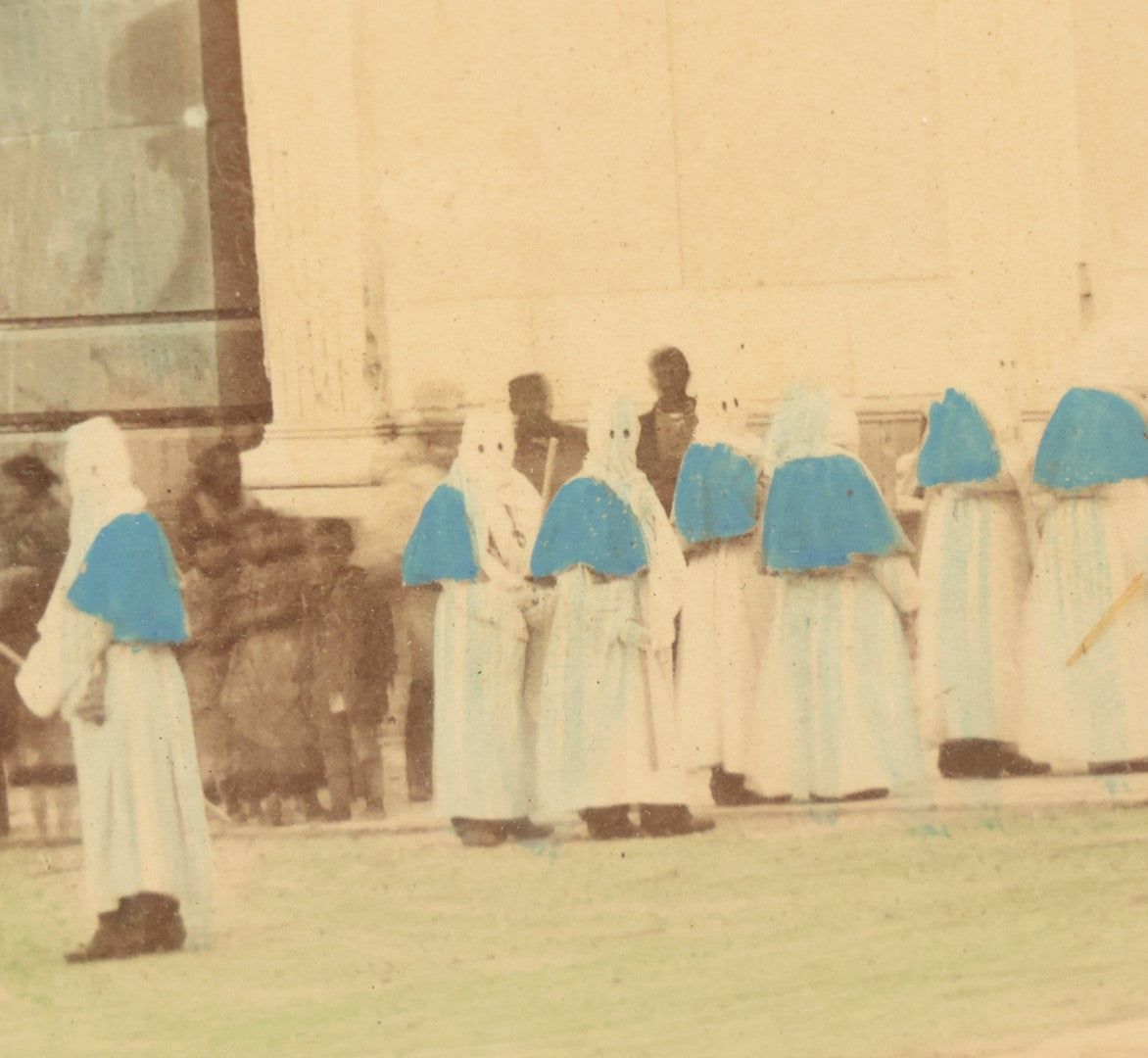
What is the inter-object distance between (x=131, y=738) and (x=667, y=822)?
146cm

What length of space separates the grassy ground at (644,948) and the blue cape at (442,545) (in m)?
0.73

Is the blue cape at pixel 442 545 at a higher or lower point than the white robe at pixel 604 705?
higher

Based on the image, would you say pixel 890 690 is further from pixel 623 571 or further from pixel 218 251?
pixel 218 251

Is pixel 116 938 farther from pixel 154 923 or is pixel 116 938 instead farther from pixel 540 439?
pixel 540 439

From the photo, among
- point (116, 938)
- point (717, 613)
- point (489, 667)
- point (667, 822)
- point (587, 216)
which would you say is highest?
point (587, 216)

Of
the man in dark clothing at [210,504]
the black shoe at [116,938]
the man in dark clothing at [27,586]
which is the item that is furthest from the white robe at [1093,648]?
the man in dark clothing at [27,586]

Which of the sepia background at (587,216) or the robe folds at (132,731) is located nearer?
the robe folds at (132,731)

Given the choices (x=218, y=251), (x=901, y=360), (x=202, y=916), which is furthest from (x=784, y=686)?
(x=218, y=251)

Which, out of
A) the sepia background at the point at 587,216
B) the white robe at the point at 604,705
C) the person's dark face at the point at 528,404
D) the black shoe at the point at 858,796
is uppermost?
the sepia background at the point at 587,216

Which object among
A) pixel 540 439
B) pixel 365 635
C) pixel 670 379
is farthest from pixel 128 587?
pixel 670 379

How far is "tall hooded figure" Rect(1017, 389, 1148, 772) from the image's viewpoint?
4465mm

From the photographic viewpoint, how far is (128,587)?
174 inches

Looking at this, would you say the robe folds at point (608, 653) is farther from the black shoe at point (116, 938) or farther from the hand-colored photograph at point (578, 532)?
the black shoe at point (116, 938)

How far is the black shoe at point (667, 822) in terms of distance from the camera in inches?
175
